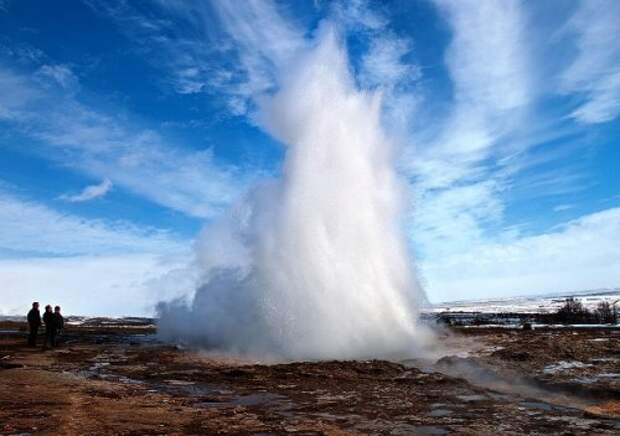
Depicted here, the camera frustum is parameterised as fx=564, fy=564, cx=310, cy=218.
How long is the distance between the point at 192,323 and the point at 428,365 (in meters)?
18.3

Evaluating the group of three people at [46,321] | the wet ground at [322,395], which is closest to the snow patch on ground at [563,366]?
the wet ground at [322,395]

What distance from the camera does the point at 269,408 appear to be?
10875 mm

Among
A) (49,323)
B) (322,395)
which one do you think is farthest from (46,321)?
(322,395)

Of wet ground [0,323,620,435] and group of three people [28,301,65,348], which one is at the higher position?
group of three people [28,301,65,348]

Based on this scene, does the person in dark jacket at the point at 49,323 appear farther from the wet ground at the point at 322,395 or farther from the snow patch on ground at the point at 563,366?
the snow patch on ground at the point at 563,366

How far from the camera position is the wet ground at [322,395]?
8.99 meters

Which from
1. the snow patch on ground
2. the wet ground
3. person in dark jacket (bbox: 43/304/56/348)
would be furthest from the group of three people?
the snow patch on ground

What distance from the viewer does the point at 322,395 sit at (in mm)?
12336

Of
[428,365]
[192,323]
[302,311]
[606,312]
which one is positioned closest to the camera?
[428,365]

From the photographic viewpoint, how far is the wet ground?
899 cm

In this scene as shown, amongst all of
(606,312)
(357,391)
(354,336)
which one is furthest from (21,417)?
(606,312)

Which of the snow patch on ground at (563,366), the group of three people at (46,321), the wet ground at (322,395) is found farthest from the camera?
the group of three people at (46,321)

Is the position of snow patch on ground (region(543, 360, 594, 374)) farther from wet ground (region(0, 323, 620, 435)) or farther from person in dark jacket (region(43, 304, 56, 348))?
person in dark jacket (region(43, 304, 56, 348))

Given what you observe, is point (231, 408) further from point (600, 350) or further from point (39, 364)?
point (600, 350)
